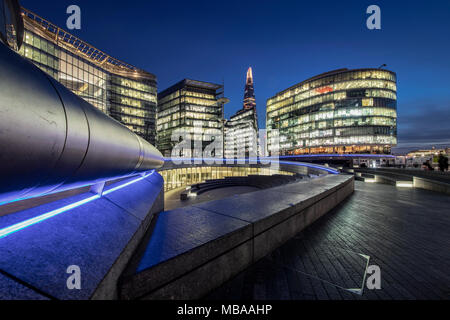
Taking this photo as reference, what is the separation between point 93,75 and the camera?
45531mm

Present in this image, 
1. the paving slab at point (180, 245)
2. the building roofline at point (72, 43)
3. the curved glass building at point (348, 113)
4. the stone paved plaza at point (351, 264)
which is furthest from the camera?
Result: the curved glass building at point (348, 113)

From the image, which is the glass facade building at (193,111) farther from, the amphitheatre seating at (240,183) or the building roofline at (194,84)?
the amphitheatre seating at (240,183)

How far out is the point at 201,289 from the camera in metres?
2.26

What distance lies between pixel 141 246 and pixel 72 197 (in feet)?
4.37

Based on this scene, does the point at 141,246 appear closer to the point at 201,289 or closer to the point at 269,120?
the point at 201,289

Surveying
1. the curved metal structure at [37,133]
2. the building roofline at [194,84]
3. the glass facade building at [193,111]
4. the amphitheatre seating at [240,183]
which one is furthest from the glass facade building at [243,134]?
the curved metal structure at [37,133]

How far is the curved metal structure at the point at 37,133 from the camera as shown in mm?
983

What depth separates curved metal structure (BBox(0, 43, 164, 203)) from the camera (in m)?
0.98

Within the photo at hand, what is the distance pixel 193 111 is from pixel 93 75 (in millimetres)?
36850

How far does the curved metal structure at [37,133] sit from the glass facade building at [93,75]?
81.1 ft

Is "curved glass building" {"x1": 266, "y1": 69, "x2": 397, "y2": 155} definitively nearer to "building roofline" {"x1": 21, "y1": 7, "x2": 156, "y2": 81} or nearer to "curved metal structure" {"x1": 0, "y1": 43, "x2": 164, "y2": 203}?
"building roofline" {"x1": 21, "y1": 7, "x2": 156, "y2": 81}

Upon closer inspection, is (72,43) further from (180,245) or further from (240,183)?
(180,245)

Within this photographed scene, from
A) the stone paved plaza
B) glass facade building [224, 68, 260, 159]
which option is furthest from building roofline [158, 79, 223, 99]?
the stone paved plaza

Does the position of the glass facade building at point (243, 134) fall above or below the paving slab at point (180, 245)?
above
